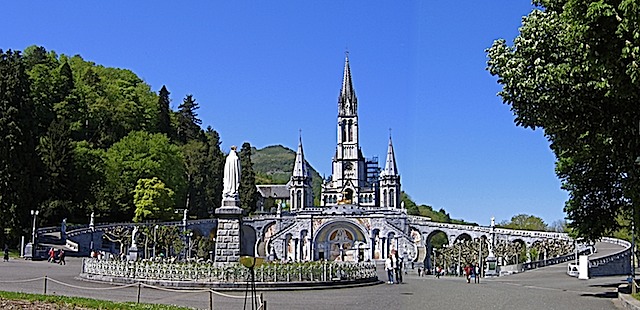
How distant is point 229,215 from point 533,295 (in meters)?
9.67

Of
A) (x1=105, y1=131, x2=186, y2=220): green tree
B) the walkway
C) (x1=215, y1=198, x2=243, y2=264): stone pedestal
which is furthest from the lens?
(x1=105, y1=131, x2=186, y2=220): green tree

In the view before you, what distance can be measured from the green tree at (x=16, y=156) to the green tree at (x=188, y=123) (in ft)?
149

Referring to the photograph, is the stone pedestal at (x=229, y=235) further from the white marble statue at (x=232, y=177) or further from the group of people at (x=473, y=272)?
the group of people at (x=473, y=272)

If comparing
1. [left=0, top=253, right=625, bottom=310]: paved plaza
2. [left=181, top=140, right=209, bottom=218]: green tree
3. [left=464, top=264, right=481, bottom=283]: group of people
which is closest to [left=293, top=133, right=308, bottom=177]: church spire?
[left=181, top=140, right=209, bottom=218]: green tree

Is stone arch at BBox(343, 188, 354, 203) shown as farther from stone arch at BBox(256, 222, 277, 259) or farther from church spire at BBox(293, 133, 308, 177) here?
stone arch at BBox(256, 222, 277, 259)

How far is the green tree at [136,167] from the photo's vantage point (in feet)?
215

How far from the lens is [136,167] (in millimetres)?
66562

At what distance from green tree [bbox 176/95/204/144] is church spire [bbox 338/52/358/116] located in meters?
22.4

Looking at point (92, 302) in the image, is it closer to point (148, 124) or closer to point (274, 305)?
point (274, 305)

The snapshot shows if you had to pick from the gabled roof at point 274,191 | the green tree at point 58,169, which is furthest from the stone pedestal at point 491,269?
the gabled roof at point 274,191

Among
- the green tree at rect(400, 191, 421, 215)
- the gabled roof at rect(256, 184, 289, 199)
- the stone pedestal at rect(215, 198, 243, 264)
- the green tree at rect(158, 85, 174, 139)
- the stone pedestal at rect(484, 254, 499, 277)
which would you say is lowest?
the stone pedestal at rect(484, 254, 499, 277)

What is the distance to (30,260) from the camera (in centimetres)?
4050

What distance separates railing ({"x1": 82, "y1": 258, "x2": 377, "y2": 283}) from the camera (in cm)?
2155

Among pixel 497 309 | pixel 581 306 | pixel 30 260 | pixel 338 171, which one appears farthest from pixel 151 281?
pixel 338 171
